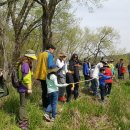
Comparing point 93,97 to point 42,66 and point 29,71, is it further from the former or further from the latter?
point 29,71

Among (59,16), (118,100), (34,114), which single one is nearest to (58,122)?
(34,114)

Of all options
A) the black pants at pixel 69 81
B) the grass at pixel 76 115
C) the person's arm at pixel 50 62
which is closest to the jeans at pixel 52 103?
the grass at pixel 76 115

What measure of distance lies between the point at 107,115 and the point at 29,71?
3200mm

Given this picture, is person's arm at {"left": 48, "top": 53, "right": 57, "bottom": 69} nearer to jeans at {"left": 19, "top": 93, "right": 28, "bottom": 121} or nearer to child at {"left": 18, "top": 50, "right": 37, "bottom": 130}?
child at {"left": 18, "top": 50, "right": 37, "bottom": 130}

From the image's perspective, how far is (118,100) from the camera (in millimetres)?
12359

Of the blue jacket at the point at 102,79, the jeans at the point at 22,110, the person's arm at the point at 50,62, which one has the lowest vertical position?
the jeans at the point at 22,110

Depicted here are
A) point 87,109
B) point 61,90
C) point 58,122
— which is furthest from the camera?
point 61,90

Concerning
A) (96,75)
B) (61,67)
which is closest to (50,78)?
→ (61,67)

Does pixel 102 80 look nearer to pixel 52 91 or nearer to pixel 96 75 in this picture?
pixel 96 75

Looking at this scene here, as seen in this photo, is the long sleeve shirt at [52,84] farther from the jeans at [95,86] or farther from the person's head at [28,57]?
the jeans at [95,86]

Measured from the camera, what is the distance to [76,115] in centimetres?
1039

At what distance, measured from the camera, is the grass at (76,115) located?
9.38m

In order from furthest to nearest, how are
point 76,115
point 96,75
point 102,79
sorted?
point 96,75
point 102,79
point 76,115

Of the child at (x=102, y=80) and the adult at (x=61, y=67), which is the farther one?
the child at (x=102, y=80)
